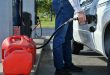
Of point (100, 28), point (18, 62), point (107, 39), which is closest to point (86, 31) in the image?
point (100, 28)

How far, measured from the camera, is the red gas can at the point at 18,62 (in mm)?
5742

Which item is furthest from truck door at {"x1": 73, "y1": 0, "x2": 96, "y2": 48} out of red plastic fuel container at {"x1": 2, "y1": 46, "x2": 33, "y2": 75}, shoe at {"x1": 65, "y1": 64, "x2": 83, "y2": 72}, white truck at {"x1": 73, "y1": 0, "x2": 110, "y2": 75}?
red plastic fuel container at {"x1": 2, "y1": 46, "x2": 33, "y2": 75}

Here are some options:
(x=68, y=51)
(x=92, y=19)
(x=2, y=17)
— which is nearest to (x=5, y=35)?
(x=2, y=17)

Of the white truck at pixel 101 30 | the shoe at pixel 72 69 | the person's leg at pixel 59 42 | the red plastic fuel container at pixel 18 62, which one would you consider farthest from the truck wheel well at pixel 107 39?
the shoe at pixel 72 69

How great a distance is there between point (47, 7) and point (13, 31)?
5259 centimetres

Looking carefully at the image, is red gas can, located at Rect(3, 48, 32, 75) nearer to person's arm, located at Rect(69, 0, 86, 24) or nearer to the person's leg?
person's arm, located at Rect(69, 0, 86, 24)

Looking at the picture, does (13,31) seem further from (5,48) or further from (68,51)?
(5,48)

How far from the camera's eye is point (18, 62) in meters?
5.75

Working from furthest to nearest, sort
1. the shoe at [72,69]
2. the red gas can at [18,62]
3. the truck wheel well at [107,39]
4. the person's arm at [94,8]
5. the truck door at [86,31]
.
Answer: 1. the shoe at [72,69]
2. the truck door at [86,31]
3. the person's arm at [94,8]
4. the truck wheel well at [107,39]
5. the red gas can at [18,62]

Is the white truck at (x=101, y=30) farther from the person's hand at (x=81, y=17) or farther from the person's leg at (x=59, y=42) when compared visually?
the person's leg at (x=59, y=42)

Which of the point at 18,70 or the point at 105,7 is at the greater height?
the point at 105,7

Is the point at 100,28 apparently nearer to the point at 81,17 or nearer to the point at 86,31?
the point at 81,17

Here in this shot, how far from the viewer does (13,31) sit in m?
8.66

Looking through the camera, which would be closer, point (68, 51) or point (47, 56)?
point (68, 51)
